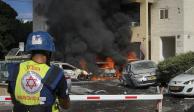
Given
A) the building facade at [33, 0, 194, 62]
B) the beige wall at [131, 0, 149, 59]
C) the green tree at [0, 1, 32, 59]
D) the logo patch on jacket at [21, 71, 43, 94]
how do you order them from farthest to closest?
the green tree at [0, 1, 32, 59] → the beige wall at [131, 0, 149, 59] → the building facade at [33, 0, 194, 62] → the logo patch on jacket at [21, 71, 43, 94]

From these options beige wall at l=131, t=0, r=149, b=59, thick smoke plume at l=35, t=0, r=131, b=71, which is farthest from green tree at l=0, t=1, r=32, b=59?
beige wall at l=131, t=0, r=149, b=59

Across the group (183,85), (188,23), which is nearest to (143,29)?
(188,23)

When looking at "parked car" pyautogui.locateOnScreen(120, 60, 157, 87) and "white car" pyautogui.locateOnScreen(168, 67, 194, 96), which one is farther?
"parked car" pyautogui.locateOnScreen(120, 60, 157, 87)

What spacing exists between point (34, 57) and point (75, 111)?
819 cm

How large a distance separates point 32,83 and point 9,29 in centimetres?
5873

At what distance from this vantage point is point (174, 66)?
2391cm

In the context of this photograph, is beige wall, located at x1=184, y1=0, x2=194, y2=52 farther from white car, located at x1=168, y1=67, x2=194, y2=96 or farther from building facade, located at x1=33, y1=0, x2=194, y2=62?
white car, located at x1=168, y1=67, x2=194, y2=96

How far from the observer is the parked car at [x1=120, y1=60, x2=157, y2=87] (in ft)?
79.0

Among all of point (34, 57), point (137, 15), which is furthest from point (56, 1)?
point (34, 57)

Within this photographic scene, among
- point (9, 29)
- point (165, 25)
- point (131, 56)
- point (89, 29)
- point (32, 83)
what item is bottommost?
point (131, 56)

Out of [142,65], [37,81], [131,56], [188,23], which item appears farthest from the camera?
[131,56]

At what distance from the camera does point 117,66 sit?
130 ft

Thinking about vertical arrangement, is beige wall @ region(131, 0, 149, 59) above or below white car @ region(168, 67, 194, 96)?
above

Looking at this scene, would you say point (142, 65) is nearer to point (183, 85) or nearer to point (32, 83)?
point (183, 85)
